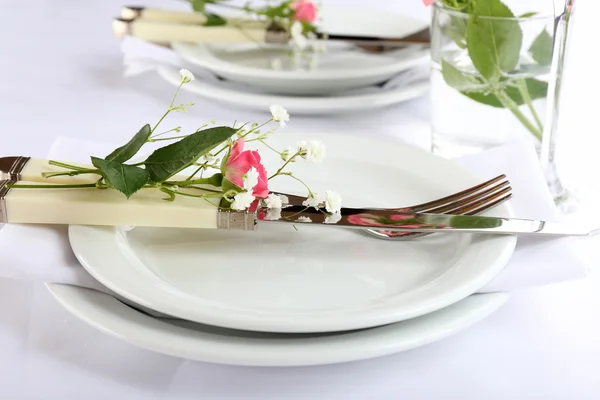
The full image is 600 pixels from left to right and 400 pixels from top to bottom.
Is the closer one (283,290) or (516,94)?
(283,290)

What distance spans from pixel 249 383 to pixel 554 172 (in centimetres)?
46

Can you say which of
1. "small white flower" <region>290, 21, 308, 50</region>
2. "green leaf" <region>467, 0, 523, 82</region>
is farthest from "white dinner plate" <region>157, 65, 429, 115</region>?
"green leaf" <region>467, 0, 523, 82</region>

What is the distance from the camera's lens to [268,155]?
798mm

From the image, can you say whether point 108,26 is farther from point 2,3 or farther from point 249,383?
point 249,383

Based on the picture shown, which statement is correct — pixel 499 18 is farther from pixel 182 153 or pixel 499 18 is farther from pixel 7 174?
pixel 7 174

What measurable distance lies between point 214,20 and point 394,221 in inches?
26.4

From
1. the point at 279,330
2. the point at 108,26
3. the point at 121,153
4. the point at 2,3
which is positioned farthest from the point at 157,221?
the point at 2,3

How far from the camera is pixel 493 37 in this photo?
2.68 ft

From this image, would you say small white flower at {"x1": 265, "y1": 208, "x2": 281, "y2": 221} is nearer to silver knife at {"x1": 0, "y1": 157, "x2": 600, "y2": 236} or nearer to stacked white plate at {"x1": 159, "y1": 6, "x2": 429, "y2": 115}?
silver knife at {"x1": 0, "y1": 157, "x2": 600, "y2": 236}

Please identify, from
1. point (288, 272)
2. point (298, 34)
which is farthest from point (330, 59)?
point (288, 272)

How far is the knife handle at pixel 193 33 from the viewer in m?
1.17

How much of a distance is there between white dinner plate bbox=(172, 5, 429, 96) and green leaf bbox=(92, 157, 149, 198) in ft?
1.59

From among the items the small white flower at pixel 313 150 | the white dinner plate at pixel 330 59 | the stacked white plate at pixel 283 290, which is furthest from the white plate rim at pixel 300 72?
the small white flower at pixel 313 150

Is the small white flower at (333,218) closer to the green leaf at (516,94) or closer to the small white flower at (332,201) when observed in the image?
the small white flower at (332,201)
